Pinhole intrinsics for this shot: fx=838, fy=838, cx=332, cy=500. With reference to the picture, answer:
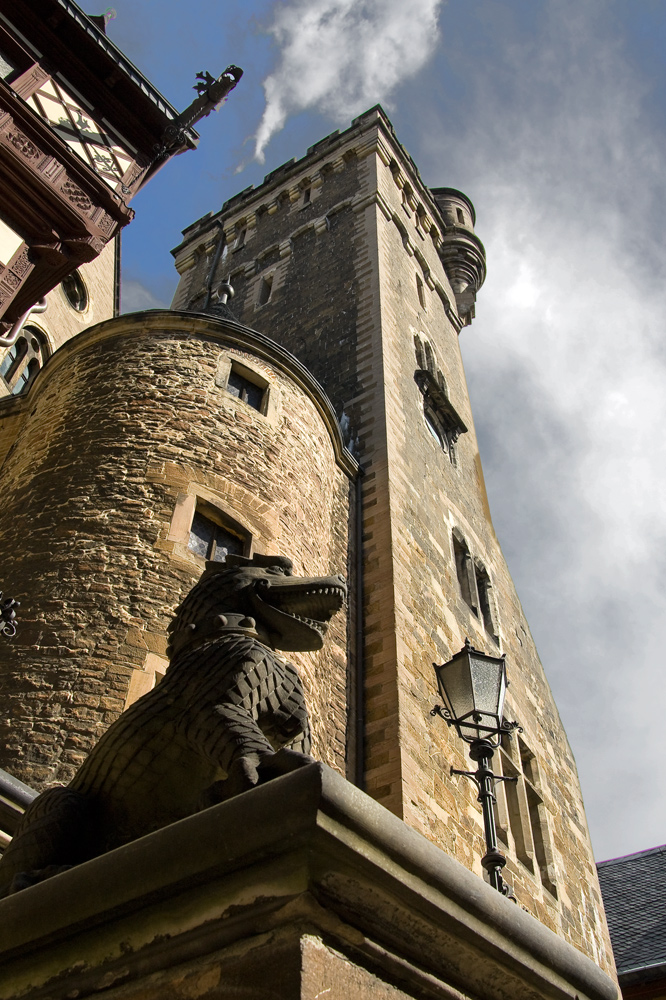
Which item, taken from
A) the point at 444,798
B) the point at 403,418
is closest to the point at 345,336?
the point at 403,418

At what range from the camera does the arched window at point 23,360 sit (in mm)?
14719

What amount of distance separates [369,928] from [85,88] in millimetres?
10920

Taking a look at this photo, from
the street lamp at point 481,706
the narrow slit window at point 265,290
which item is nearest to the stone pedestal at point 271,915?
the street lamp at point 481,706

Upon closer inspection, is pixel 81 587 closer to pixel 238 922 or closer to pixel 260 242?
pixel 238 922

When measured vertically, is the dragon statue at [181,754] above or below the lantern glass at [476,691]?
below

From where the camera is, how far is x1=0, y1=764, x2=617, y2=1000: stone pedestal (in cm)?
182

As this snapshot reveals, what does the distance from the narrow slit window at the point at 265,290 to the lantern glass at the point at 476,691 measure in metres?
14.8

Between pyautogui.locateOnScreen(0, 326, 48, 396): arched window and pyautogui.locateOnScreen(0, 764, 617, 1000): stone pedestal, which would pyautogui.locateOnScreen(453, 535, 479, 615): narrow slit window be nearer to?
pyautogui.locateOnScreen(0, 326, 48, 396): arched window

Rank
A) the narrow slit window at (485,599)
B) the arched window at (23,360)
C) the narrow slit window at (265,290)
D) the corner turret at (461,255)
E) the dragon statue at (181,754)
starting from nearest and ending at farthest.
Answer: the dragon statue at (181,754)
the narrow slit window at (485,599)
the arched window at (23,360)
the narrow slit window at (265,290)
the corner turret at (461,255)

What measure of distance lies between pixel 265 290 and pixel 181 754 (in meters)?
18.0

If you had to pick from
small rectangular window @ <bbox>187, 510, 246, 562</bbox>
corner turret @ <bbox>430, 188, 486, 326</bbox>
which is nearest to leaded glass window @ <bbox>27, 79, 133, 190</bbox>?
small rectangular window @ <bbox>187, 510, 246, 562</bbox>

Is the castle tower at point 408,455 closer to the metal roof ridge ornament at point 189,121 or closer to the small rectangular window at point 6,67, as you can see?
the metal roof ridge ornament at point 189,121

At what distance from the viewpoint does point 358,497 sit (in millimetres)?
11859

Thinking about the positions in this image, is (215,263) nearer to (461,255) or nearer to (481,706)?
(461,255)
